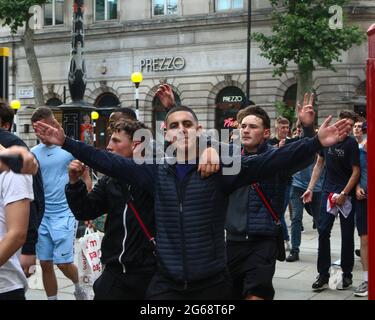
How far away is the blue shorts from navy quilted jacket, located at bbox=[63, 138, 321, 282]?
281 centimetres

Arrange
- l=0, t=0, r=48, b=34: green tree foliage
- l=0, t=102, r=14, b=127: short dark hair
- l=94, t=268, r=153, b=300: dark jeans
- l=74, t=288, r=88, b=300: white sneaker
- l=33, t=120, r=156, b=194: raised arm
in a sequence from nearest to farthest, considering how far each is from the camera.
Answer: l=33, t=120, r=156, b=194: raised arm < l=94, t=268, r=153, b=300: dark jeans < l=0, t=102, r=14, b=127: short dark hair < l=74, t=288, r=88, b=300: white sneaker < l=0, t=0, r=48, b=34: green tree foliage

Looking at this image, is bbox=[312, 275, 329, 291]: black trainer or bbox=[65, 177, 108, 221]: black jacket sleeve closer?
bbox=[65, 177, 108, 221]: black jacket sleeve

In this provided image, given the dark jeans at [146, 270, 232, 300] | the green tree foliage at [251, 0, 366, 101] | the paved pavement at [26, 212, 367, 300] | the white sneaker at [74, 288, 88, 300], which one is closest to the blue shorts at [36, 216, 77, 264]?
the white sneaker at [74, 288, 88, 300]

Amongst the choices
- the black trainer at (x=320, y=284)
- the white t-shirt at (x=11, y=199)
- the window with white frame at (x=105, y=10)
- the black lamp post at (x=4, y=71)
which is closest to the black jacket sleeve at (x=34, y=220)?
the white t-shirt at (x=11, y=199)

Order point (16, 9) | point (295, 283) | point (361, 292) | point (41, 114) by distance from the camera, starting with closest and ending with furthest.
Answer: point (41, 114) < point (361, 292) < point (295, 283) < point (16, 9)

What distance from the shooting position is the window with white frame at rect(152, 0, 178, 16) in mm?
31422

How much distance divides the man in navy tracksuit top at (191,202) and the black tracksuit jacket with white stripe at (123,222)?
0.98 feet

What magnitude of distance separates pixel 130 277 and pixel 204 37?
2700 cm

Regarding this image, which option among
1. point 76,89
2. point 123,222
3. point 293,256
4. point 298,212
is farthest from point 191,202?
point 76,89

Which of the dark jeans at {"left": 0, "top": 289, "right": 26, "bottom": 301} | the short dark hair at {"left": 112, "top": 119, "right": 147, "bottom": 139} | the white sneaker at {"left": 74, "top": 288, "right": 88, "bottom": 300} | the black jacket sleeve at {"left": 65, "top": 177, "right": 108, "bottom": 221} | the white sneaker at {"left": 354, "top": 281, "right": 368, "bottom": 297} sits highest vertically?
the short dark hair at {"left": 112, "top": 119, "right": 147, "bottom": 139}

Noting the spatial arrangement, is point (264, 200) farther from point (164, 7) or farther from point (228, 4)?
point (164, 7)

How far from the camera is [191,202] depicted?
11.9 feet

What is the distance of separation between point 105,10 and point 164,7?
3720 millimetres

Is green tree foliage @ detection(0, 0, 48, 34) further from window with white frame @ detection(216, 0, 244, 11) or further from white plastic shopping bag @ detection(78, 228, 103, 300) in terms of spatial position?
white plastic shopping bag @ detection(78, 228, 103, 300)
